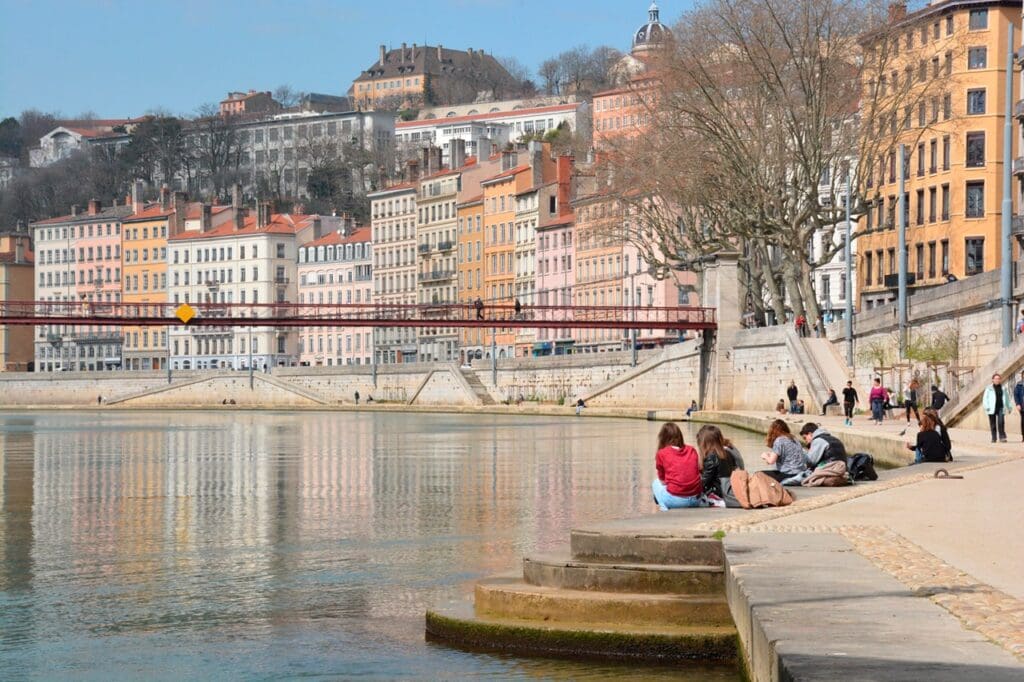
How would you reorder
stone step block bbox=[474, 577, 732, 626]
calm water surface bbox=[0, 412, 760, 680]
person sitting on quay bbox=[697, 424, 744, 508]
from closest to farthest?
stone step block bbox=[474, 577, 732, 626] < calm water surface bbox=[0, 412, 760, 680] < person sitting on quay bbox=[697, 424, 744, 508]

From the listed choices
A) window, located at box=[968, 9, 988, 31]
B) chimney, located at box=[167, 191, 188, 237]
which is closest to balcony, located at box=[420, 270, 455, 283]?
chimney, located at box=[167, 191, 188, 237]

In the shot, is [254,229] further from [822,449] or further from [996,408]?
[822,449]

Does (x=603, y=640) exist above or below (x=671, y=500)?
below

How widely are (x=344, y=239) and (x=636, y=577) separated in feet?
452

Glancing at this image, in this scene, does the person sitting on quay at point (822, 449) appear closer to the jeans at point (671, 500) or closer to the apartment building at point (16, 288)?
the jeans at point (671, 500)

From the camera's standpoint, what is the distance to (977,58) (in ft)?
254

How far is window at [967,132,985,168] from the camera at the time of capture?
77.5 meters

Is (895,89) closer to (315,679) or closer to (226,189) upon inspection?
(315,679)

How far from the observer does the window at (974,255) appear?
77.2 metres

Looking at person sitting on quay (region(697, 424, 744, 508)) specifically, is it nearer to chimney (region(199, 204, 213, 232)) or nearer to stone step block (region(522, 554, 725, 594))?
stone step block (region(522, 554, 725, 594))

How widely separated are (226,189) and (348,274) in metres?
50.6

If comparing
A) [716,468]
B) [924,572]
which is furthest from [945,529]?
[924,572]

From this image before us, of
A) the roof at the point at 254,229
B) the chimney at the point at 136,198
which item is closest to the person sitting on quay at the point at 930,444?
the roof at the point at 254,229

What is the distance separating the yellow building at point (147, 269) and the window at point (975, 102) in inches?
3652
